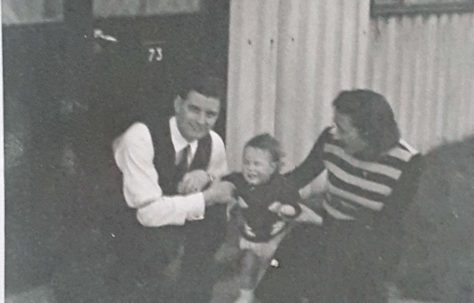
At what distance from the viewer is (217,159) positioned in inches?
34.5

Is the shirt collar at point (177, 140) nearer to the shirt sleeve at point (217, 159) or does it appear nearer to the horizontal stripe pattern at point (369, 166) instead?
the shirt sleeve at point (217, 159)

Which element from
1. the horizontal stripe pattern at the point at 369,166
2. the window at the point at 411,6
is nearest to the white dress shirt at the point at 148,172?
the horizontal stripe pattern at the point at 369,166

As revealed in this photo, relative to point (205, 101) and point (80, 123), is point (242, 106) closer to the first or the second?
point (205, 101)

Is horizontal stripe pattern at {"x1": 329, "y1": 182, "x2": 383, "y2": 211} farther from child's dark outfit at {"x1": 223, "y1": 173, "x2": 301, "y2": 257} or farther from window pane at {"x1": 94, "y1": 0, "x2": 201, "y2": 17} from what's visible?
window pane at {"x1": 94, "y1": 0, "x2": 201, "y2": 17}

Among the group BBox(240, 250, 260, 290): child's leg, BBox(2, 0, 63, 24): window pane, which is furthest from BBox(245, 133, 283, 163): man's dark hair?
BBox(2, 0, 63, 24): window pane

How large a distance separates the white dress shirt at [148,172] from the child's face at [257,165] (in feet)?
0.08

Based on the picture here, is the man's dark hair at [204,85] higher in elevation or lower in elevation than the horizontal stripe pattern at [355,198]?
higher

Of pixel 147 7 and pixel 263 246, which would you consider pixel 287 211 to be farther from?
pixel 147 7

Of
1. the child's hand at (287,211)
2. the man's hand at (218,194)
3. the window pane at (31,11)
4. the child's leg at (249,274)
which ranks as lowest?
the child's leg at (249,274)

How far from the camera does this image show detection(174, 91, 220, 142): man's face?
87 centimetres

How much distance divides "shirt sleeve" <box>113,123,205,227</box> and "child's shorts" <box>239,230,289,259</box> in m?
0.06

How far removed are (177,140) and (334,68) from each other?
191mm

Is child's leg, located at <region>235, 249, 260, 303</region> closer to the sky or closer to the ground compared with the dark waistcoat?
closer to the ground

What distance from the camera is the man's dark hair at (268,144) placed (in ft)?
2.85
